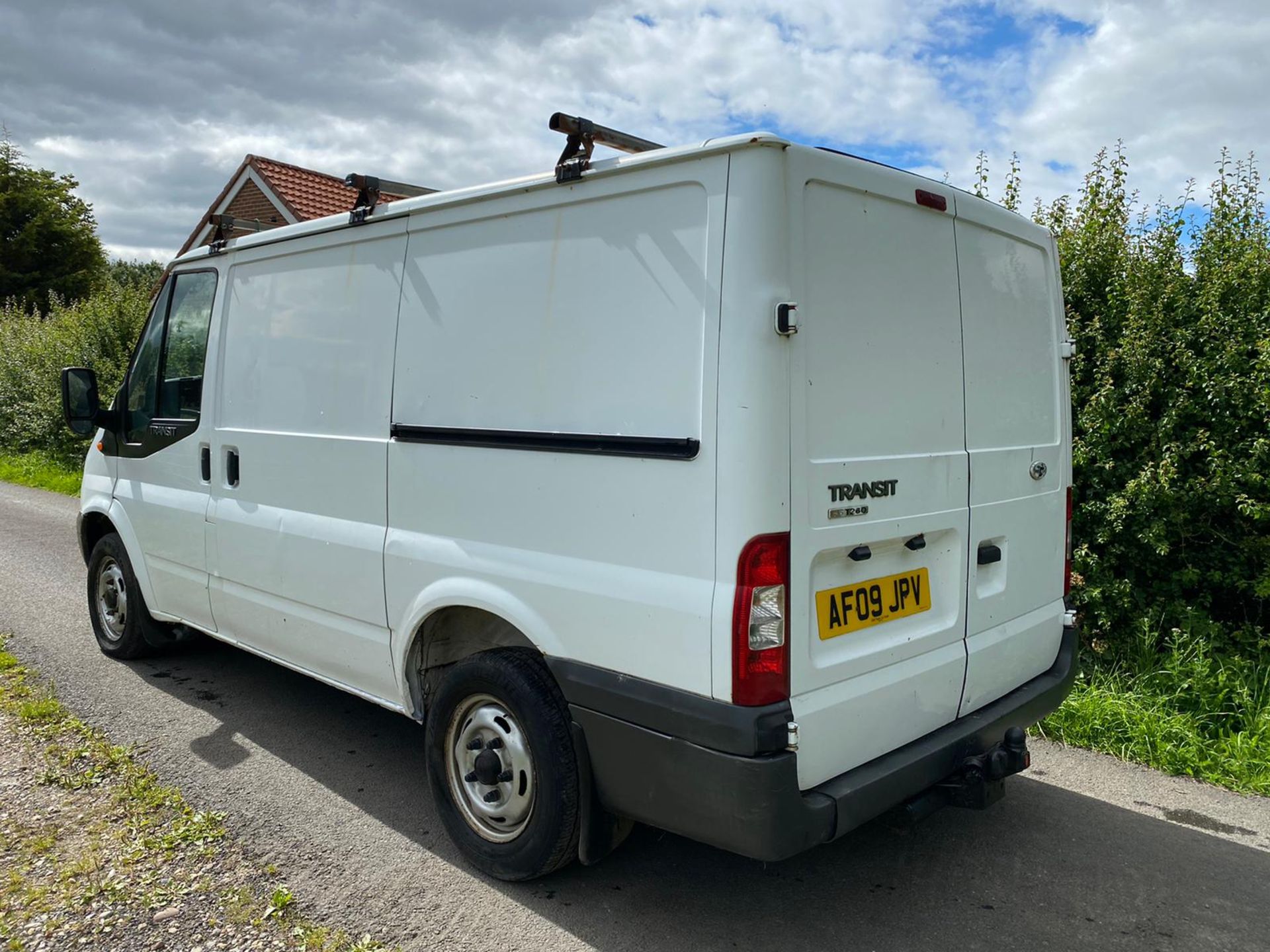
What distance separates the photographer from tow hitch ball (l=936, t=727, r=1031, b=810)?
300 centimetres

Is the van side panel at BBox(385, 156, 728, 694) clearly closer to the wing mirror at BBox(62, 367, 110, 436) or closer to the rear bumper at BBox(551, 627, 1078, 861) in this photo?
the rear bumper at BBox(551, 627, 1078, 861)

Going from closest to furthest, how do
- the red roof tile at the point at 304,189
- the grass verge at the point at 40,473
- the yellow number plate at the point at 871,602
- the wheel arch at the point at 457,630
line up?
1. the yellow number plate at the point at 871,602
2. the wheel arch at the point at 457,630
3. the grass verge at the point at 40,473
4. the red roof tile at the point at 304,189

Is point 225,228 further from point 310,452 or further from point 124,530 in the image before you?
point 124,530

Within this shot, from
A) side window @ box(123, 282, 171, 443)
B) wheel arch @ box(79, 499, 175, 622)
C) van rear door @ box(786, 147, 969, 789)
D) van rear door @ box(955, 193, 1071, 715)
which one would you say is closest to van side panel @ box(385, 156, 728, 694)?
van rear door @ box(786, 147, 969, 789)

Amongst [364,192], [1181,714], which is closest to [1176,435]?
[1181,714]

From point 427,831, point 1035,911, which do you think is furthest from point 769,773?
point 427,831

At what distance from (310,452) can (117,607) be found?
2.59m

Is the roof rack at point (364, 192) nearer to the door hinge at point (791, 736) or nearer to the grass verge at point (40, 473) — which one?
the door hinge at point (791, 736)

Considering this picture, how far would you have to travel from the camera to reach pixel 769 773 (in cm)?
247

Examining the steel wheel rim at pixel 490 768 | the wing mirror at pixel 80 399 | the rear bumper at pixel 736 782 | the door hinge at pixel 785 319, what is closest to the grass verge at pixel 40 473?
the wing mirror at pixel 80 399

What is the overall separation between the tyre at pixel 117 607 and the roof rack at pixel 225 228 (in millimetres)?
1868

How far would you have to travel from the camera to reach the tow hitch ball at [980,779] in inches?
118

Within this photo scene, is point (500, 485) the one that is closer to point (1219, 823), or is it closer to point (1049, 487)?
point (1049, 487)

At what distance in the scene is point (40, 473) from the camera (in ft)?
49.8
